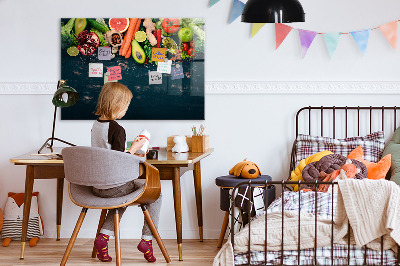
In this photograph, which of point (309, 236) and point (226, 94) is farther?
point (226, 94)

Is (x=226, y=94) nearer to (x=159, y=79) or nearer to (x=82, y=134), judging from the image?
(x=159, y=79)

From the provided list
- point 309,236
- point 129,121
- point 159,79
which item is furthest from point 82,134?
point 309,236

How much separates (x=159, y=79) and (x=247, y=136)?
764 mm

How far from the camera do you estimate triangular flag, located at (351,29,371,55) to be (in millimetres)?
4246

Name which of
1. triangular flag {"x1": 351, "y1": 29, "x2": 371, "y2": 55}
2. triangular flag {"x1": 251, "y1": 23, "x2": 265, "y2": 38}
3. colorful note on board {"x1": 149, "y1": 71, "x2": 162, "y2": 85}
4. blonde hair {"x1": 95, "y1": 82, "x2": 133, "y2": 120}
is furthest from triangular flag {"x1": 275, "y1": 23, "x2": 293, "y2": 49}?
blonde hair {"x1": 95, "y1": 82, "x2": 133, "y2": 120}

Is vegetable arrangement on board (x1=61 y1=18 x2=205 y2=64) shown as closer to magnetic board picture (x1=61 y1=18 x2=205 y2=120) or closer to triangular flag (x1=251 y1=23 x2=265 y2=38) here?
magnetic board picture (x1=61 y1=18 x2=205 y2=120)

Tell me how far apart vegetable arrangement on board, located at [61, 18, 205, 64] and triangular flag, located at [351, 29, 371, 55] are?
3.57ft

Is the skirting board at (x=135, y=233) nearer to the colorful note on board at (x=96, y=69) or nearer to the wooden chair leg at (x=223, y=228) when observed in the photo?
the wooden chair leg at (x=223, y=228)

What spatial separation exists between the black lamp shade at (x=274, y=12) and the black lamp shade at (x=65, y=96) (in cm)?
144

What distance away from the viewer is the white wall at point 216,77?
169 inches

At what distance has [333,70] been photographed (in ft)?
14.2

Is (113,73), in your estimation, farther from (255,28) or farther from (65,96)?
(255,28)

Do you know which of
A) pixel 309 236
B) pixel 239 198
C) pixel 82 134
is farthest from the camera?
pixel 82 134

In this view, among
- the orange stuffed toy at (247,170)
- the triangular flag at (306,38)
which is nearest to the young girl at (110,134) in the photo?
the orange stuffed toy at (247,170)
